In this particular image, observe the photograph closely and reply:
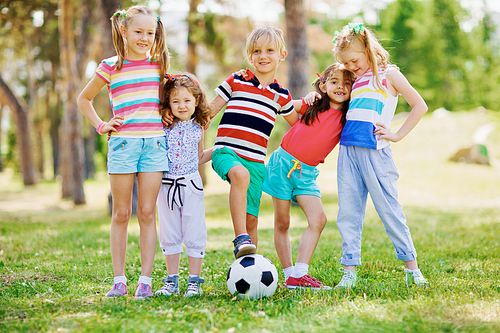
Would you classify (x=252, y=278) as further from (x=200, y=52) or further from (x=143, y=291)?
(x=200, y=52)

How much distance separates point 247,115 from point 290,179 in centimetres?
68

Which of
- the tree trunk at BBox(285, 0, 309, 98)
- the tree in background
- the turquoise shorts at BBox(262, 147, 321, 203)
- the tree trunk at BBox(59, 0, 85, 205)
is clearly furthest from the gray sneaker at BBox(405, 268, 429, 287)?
the tree in background

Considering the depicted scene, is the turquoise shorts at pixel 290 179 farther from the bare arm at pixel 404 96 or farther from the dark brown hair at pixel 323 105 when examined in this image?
the bare arm at pixel 404 96

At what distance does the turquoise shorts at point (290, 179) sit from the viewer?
12.4ft

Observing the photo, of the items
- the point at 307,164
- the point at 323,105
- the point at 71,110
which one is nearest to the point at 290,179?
the point at 307,164

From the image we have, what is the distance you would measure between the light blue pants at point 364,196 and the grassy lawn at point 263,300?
35 centimetres

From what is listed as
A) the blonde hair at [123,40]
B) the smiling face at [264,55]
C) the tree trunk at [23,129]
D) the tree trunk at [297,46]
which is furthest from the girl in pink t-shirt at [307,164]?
the tree trunk at [23,129]

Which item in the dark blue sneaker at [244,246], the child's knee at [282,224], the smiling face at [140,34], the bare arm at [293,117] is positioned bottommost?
the dark blue sneaker at [244,246]

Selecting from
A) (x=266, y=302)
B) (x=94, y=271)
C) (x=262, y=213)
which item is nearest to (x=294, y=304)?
(x=266, y=302)

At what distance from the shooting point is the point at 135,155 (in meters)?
3.39

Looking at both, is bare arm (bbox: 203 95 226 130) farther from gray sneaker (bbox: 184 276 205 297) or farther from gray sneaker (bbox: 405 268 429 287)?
gray sneaker (bbox: 405 268 429 287)

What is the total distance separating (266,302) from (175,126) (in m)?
1.59

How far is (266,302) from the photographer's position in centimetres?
323

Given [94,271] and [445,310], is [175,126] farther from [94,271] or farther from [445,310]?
[445,310]
